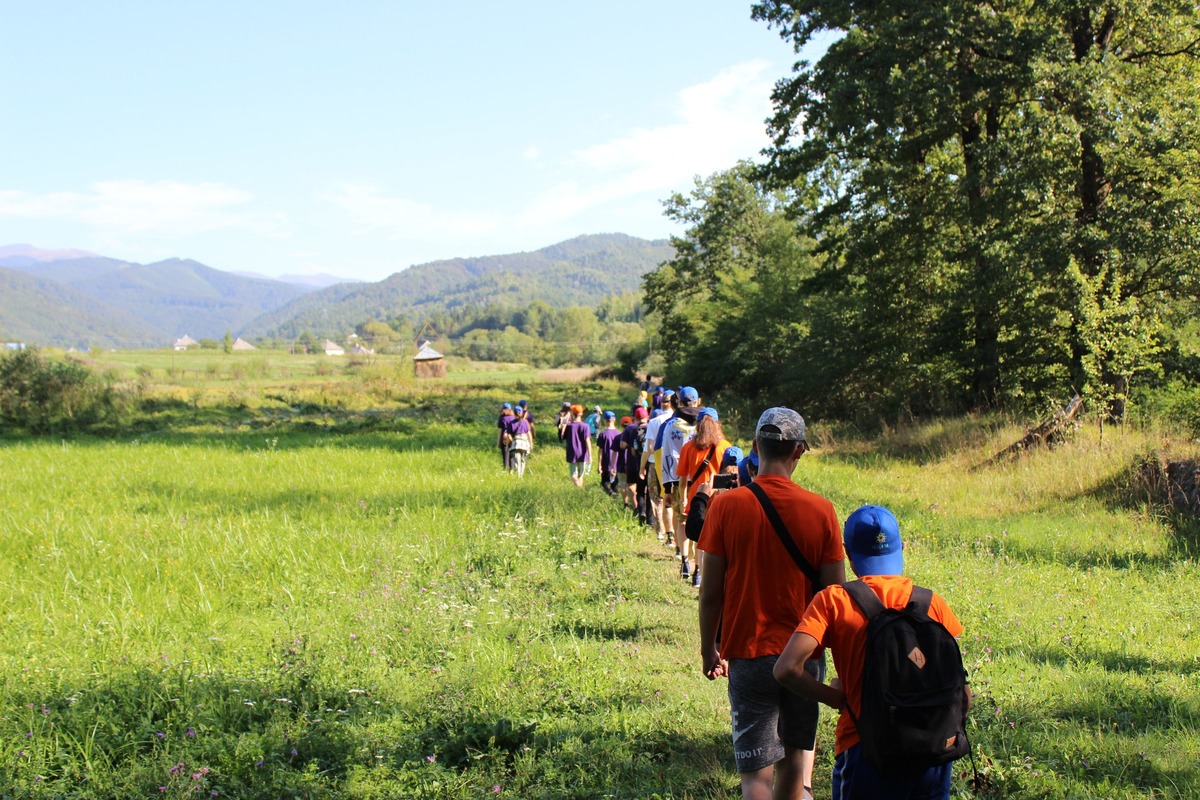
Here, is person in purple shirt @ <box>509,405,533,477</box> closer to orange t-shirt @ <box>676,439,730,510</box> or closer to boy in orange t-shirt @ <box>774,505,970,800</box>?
orange t-shirt @ <box>676,439,730,510</box>

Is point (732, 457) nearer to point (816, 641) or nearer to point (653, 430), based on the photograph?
point (653, 430)

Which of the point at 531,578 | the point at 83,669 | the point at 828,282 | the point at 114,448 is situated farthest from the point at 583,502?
the point at 114,448

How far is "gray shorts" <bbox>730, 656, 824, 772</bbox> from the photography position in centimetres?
363

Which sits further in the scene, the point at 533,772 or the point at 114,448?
the point at 114,448

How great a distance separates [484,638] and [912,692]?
4655 millimetres

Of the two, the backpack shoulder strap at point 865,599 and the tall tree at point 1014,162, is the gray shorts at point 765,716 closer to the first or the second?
the backpack shoulder strap at point 865,599

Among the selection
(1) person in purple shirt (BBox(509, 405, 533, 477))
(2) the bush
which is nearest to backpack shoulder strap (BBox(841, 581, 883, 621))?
(1) person in purple shirt (BBox(509, 405, 533, 477))

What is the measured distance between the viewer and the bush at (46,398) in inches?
1307

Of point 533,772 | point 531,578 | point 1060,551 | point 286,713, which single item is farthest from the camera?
point 1060,551

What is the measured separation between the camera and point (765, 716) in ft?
12.0

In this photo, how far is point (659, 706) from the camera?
18.2ft

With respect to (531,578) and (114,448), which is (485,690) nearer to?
(531,578)

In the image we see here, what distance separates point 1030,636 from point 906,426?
Answer: 16.1 meters

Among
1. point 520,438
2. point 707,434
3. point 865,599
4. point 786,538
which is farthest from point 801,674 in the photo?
point 520,438
